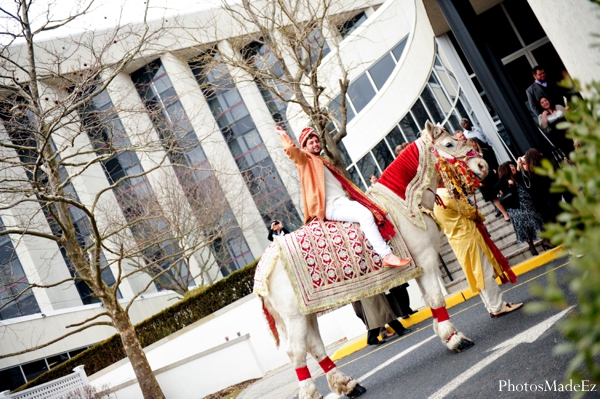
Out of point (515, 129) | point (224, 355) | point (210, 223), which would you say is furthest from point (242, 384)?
point (210, 223)

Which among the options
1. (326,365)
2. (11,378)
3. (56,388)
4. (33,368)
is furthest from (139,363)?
(33,368)

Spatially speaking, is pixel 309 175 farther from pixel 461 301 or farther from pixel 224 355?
pixel 224 355

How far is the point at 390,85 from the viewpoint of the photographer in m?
20.8

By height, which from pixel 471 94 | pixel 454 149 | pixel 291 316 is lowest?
pixel 291 316

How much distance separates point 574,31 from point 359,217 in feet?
9.44

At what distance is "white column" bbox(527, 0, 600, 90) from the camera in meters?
5.67

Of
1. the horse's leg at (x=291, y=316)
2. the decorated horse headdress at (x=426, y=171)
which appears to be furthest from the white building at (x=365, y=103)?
the horse's leg at (x=291, y=316)

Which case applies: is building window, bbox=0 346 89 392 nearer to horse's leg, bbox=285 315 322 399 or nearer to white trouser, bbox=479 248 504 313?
horse's leg, bbox=285 315 322 399

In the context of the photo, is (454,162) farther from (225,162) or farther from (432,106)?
(225,162)

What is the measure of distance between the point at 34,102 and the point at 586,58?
10271 millimetres

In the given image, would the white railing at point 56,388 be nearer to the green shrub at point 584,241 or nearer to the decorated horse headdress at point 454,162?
the decorated horse headdress at point 454,162

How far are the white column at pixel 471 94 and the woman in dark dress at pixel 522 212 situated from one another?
4366 mm

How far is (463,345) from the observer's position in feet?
19.9

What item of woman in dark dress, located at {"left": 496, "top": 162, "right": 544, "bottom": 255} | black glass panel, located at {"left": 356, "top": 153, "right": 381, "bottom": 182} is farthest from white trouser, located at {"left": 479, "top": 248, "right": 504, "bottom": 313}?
black glass panel, located at {"left": 356, "top": 153, "right": 381, "bottom": 182}
